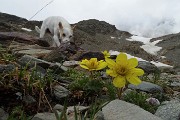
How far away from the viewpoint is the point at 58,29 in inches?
802

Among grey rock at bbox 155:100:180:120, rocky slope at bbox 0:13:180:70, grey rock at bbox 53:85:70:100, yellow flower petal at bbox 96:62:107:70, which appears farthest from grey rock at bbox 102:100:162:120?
rocky slope at bbox 0:13:180:70

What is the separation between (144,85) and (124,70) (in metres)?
2.99

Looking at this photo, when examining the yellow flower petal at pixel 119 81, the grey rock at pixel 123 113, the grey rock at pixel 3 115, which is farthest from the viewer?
the grey rock at pixel 3 115

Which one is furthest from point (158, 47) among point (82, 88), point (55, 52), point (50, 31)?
point (82, 88)

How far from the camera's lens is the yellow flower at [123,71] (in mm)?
3254

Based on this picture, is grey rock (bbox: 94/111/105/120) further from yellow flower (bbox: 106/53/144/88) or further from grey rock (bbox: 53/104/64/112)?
grey rock (bbox: 53/104/64/112)

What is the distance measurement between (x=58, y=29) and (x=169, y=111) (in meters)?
16.1

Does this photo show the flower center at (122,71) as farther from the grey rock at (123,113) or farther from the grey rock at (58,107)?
the grey rock at (58,107)

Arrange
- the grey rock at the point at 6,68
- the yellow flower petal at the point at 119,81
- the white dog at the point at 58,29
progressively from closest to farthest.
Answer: the yellow flower petal at the point at 119,81 < the grey rock at the point at 6,68 < the white dog at the point at 58,29

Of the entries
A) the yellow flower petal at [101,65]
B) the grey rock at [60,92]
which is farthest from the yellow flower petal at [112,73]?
the grey rock at [60,92]

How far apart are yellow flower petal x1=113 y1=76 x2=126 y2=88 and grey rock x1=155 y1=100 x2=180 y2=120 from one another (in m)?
1.50

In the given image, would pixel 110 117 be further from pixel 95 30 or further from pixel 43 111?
pixel 95 30

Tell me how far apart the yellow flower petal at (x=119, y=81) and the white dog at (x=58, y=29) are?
51.7ft

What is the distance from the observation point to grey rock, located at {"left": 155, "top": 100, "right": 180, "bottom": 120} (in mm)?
4520
